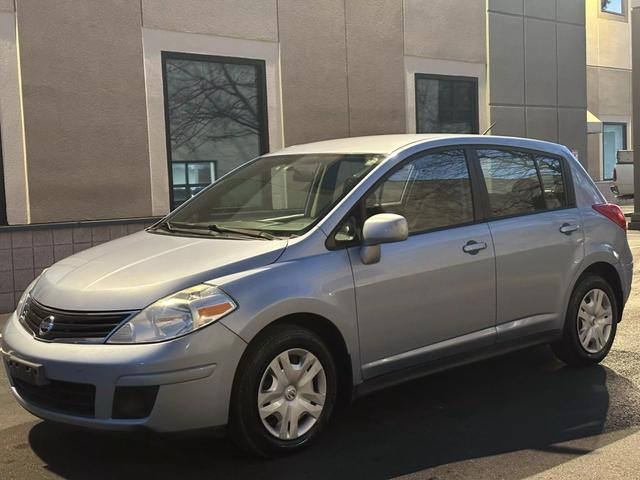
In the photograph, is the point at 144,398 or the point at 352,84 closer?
the point at 144,398

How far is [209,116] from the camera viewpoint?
424 inches

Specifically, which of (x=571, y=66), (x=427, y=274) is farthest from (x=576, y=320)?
(x=571, y=66)

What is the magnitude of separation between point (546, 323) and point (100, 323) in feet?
9.92

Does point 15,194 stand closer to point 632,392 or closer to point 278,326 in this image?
point 278,326

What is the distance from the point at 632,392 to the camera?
16.5ft

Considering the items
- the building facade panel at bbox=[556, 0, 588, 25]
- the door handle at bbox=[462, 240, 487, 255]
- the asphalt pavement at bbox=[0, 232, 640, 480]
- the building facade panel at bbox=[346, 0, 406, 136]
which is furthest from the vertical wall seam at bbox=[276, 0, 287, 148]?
the door handle at bbox=[462, 240, 487, 255]

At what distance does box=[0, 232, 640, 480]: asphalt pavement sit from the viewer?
3809mm

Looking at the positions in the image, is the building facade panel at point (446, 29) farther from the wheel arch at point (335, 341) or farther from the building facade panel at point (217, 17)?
the wheel arch at point (335, 341)

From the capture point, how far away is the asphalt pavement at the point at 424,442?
3.81 meters

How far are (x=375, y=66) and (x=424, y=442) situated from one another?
9.08 meters

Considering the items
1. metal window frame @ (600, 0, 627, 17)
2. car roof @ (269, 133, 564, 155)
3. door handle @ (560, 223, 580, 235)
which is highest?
metal window frame @ (600, 0, 627, 17)

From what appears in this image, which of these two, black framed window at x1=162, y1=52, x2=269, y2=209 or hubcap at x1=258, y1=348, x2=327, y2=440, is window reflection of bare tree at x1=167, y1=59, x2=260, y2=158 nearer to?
black framed window at x1=162, y1=52, x2=269, y2=209

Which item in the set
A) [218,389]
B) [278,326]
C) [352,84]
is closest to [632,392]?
[278,326]

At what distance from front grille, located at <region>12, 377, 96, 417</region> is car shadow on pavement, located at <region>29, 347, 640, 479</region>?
0.16 meters
